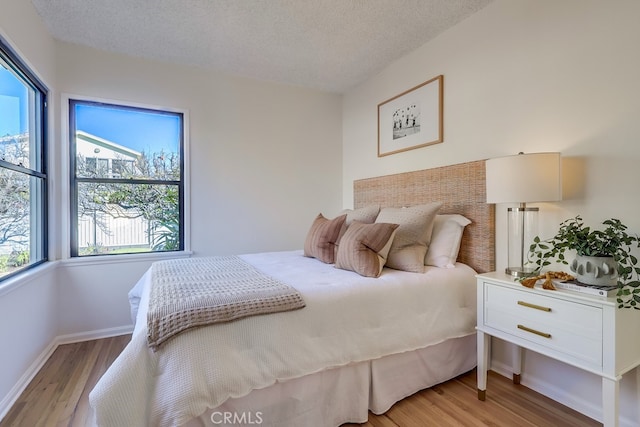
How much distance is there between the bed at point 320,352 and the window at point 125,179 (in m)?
0.96

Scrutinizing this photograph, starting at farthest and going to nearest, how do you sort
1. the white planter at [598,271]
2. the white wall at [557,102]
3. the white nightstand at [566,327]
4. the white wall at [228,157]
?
the white wall at [228,157], the white wall at [557,102], the white planter at [598,271], the white nightstand at [566,327]

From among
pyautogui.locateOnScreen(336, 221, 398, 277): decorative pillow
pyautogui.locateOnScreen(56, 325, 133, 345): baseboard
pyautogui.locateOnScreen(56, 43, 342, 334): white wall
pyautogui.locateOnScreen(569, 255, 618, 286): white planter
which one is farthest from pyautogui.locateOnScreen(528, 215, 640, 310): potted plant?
pyautogui.locateOnScreen(56, 325, 133, 345): baseboard

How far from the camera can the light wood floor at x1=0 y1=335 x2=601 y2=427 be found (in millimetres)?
1590

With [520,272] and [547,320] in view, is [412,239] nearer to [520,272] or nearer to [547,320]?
[520,272]

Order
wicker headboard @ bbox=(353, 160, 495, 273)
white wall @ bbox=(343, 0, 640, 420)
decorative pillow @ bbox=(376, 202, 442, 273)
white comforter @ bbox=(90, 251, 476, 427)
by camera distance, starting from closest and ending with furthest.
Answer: white comforter @ bbox=(90, 251, 476, 427) → white wall @ bbox=(343, 0, 640, 420) → decorative pillow @ bbox=(376, 202, 442, 273) → wicker headboard @ bbox=(353, 160, 495, 273)

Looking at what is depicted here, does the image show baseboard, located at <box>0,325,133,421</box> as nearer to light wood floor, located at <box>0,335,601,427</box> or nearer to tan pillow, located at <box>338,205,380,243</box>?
light wood floor, located at <box>0,335,601,427</box>

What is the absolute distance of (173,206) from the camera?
3098 mm

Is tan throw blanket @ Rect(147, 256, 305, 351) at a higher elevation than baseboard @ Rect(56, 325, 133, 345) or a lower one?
higher

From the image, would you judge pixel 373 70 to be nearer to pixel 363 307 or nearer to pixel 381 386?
pixel 363 307

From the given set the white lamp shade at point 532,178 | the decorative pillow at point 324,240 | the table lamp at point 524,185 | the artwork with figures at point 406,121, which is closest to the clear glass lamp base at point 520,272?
the table lamp at point 524,185

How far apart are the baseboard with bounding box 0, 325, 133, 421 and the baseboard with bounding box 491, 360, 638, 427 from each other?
297cm

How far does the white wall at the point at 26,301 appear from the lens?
5.66 ft

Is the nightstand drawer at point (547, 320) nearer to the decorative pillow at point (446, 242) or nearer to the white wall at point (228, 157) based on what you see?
the decorative pillow at point (446, 242)

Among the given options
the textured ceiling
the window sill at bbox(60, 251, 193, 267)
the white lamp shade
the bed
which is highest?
the textured ceiling
